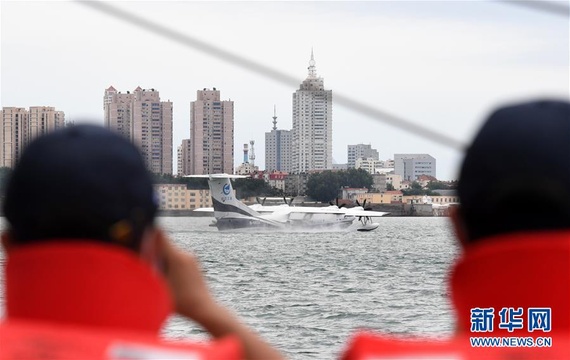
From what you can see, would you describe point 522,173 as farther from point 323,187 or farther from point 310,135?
point 310,135

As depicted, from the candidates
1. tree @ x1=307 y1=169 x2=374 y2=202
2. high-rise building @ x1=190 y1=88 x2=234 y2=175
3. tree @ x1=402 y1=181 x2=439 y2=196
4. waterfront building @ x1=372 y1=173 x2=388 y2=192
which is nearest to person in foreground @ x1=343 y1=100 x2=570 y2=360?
high-rise building @ x1=190 y1=88 x2=234 y2=175

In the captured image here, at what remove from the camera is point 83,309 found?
45.7 inches

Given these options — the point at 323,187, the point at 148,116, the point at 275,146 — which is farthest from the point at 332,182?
the point at 275,146

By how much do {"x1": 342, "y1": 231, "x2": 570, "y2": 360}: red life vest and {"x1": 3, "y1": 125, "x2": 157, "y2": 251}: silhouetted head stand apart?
265mm

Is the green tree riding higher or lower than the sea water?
higher

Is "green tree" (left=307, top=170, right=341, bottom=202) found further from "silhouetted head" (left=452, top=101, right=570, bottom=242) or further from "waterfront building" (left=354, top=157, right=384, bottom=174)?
"silhouetted head" (left=452, top=101, right=570, bottom=242)

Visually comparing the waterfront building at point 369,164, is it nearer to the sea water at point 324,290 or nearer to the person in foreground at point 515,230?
the sea water at point 324,290

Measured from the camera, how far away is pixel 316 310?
29.1 meters

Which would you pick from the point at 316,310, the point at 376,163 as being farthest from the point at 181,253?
the point at 376,163

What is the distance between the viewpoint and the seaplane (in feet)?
257

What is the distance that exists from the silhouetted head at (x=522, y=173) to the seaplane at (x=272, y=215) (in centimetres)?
7482

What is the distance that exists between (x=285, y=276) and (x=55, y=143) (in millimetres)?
41496

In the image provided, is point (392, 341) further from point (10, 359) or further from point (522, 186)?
point (10, 359)

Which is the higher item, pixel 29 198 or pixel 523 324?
pixel 29 198
